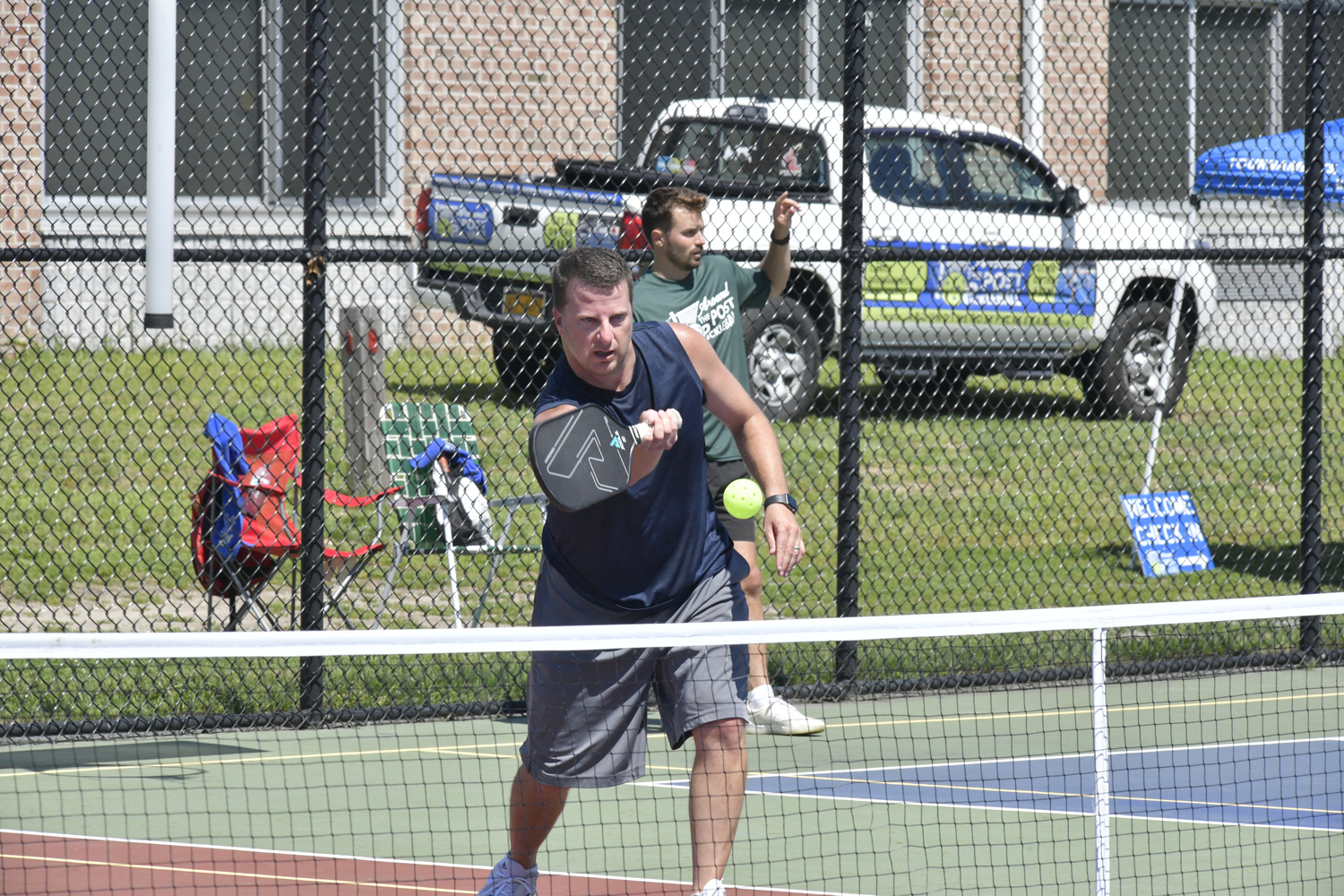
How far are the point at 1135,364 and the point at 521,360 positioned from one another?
4.57 metres

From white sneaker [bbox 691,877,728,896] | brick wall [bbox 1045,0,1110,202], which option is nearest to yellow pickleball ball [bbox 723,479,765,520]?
white sneaker [bbox 691,877,728,896]

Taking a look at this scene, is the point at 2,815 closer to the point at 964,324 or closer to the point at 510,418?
the point at 510,418

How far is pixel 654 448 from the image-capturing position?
12.8 feet

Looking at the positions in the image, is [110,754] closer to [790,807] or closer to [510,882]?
[510,882]

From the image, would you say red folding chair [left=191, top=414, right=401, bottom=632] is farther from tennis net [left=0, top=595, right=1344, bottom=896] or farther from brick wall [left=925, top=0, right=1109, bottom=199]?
brick wall [left=925, top=0, right=1109, bottom=199]

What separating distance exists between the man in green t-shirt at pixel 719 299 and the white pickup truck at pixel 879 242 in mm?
2565

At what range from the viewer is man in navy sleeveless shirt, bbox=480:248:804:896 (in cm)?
403

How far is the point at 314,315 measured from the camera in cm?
599

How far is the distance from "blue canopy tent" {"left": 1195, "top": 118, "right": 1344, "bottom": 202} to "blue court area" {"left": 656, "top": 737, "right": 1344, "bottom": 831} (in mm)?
3322

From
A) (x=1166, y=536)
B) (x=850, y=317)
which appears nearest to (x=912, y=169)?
Answer: (x=1166, y=536)

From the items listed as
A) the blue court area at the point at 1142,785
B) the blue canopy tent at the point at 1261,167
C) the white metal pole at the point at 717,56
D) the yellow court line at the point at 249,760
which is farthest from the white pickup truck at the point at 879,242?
the blue court area at the point at 1142,785

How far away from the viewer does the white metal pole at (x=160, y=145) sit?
17.7 ft

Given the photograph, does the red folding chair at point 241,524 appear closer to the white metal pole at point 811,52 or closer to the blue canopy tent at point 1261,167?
the white metal pole at point 811,52

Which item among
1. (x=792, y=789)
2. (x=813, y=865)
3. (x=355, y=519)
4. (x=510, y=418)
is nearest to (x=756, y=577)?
(x=792, y=789)
